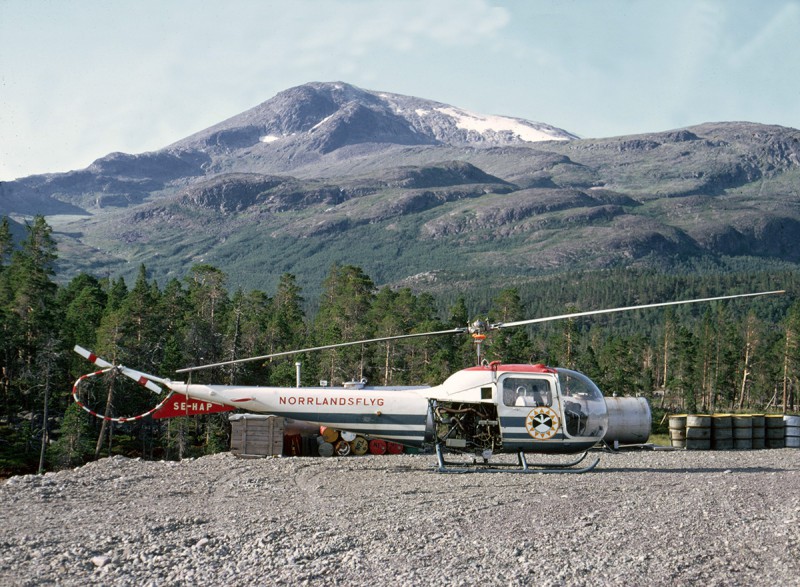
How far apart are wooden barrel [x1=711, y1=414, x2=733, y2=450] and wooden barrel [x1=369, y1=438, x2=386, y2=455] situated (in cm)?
1597

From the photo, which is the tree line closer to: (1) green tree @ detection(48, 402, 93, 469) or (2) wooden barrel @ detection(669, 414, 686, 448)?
(1) green tree @ detection(48, 402, 93, 469)

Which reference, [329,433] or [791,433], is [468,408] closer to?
[329,433]

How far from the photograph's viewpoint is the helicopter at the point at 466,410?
73.8ft

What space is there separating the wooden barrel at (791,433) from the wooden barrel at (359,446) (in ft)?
64.6

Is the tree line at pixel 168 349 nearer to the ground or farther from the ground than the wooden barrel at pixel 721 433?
farther from the ground

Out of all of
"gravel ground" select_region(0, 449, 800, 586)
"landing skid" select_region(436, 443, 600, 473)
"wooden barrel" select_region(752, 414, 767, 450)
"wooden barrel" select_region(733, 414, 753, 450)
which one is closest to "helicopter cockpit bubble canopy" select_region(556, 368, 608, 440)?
"landing skid" select_region(436, 443, 600, 473)

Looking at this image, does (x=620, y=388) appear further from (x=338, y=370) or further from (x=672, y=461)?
(x=672, y=461)

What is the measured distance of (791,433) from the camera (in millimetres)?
34594

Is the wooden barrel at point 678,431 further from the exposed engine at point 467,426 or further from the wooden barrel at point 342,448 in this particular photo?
the wooden barrel at point 342,448

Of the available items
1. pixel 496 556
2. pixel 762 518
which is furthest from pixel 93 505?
pixel 762 518

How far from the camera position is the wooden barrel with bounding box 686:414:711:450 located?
3328 centimetres

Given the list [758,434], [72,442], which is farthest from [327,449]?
[72,442]

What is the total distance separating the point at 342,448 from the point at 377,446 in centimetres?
98

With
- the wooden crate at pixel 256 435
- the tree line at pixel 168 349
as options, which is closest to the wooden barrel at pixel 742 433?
the wooden crate at pixel 256 435
